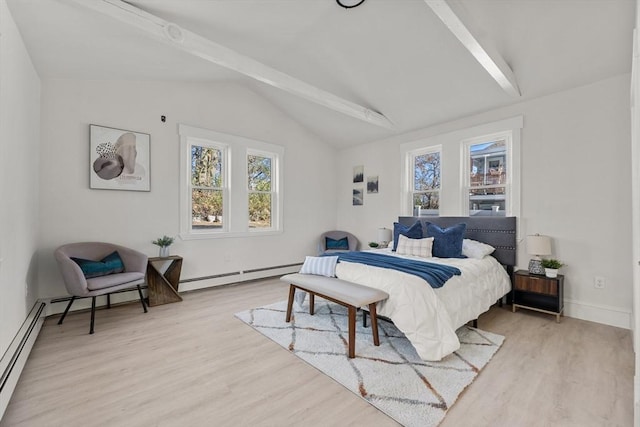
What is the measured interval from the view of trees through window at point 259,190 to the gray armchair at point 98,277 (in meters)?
1.87

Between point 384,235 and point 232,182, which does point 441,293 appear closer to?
point 384,235

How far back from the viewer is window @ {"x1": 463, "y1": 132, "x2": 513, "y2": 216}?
146 inches

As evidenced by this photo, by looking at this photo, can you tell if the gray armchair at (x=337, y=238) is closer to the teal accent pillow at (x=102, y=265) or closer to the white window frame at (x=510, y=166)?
the white window frame at (x=510, y=166)

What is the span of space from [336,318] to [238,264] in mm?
2159

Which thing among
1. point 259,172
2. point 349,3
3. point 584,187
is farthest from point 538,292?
point 259,172

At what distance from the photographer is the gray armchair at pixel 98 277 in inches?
105

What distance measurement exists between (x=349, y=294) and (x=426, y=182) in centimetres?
293

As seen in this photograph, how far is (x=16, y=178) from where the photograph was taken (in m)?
2.17

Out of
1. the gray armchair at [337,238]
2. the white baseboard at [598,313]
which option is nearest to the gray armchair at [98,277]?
the gray armchair at [337,238]

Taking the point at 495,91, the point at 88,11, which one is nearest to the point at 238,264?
the point at 88,11

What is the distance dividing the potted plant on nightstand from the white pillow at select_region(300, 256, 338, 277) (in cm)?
233

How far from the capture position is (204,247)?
4227 mm

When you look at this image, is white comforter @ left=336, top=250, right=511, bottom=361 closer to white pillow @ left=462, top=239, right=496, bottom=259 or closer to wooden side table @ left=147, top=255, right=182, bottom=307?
white pillow @ left=462, top=239, right=496, bottom=259

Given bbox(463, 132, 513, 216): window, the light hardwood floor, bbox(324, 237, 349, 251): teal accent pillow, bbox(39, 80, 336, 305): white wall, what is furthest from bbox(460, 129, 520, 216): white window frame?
bbox(39, 80, 336, 305): white wall
